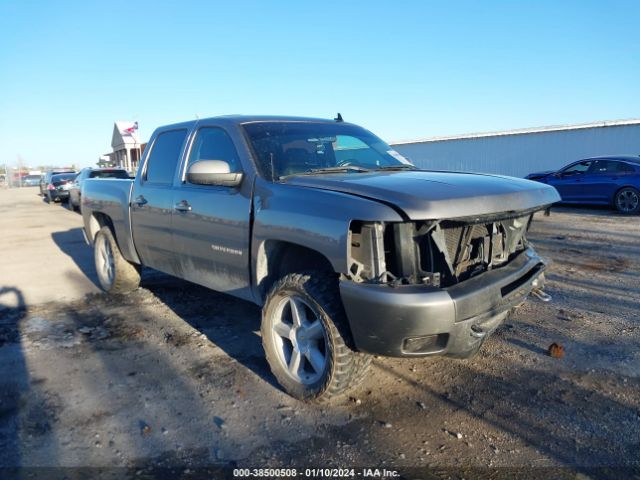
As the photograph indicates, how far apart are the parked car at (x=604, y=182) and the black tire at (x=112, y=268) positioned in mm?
12074

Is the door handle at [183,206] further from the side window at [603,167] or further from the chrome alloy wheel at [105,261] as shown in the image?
the side window at [603,167]

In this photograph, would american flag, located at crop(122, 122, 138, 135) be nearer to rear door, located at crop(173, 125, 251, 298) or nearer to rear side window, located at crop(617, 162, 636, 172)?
rear side window, located at crop(617, 162, 636, 172)

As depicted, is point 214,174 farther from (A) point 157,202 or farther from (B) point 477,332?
(B) point 477,332

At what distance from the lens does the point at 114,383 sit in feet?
11.7

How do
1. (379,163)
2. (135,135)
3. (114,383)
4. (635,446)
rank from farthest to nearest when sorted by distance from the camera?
(135,135) → (379,163) → (114,383) → (635,446)

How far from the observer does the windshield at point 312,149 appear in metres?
3.67

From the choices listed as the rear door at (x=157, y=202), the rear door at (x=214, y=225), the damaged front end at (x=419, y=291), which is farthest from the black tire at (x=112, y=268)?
the damaged front end at (x=419, y=291)

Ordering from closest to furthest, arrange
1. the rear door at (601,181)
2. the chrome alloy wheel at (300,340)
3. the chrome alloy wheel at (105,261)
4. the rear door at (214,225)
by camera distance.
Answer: the chrome alloy wheel at (300,340), the rear door at (214,225), the chrome alloy wheel at (105,261), the rear door at (601,181)

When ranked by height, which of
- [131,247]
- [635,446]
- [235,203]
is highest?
[235,203]

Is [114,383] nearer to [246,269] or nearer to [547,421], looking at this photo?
[246,269]

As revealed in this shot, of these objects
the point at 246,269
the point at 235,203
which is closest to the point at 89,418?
the point at 246,269

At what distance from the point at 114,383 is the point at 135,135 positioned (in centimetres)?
4293

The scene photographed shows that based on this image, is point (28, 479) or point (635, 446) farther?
point (635, 446)

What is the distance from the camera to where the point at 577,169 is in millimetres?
13672
